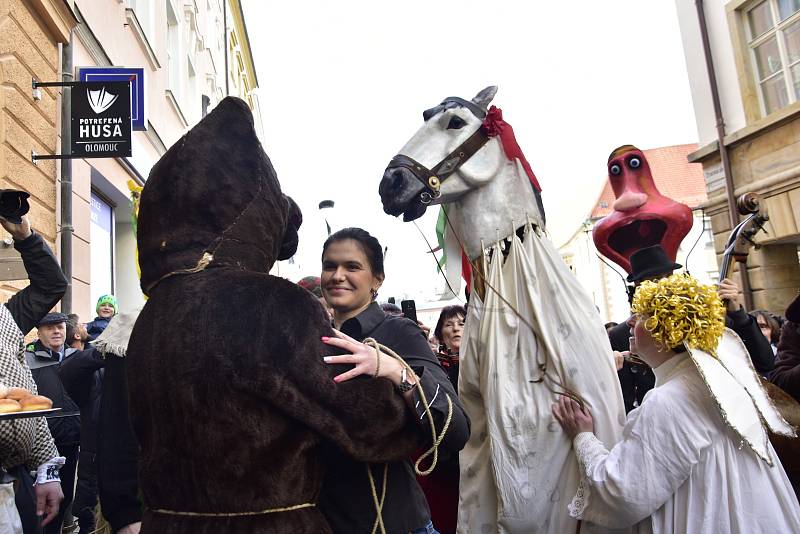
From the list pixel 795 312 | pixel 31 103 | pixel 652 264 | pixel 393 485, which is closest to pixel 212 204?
pixel 393 485

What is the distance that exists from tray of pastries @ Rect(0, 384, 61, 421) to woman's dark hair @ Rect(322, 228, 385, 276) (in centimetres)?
104

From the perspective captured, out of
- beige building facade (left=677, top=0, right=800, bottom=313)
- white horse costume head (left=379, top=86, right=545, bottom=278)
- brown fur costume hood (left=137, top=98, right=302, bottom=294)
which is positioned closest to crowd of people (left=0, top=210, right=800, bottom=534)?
brown fur costume hood (left=137, top=98, right=302, bottom=294)

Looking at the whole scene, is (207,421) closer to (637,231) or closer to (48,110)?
(637,231)

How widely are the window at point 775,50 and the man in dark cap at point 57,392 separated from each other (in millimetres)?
10673

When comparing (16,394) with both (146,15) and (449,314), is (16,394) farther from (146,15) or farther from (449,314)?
(146,15)

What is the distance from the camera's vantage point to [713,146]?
11.1 meters

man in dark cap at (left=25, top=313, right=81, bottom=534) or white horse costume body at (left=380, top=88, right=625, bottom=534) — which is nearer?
white horse costume body at (left=380, top=88, right=625, bottom=534)

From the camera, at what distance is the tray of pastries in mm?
1739

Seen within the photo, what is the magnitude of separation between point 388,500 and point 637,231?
2.53 meters

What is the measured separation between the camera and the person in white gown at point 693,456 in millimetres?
2047

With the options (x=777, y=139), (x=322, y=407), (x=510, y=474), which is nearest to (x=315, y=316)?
(x=322, y=407)

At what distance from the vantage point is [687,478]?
2.12 meters

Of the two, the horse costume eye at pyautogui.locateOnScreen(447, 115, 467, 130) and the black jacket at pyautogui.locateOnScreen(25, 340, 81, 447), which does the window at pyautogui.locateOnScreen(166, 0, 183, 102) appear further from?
the horse costume eye at pyautogui.locateOnScreen(447, 115, 467, 130)

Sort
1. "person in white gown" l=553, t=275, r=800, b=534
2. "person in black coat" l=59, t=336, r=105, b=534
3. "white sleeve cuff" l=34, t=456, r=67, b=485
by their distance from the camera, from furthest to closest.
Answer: "person in black coat" l=59, t=336, r=105, b=534, "white sleeve cuff" l=34, t=456, r=67, b=485, "person in white gown" l=553, t=275, r=800, b=534
